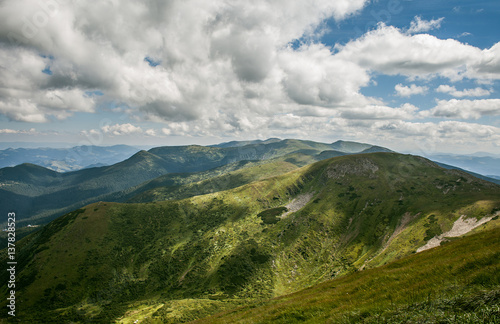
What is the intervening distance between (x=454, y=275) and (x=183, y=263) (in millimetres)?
174972

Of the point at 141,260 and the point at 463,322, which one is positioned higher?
the point at 463,322

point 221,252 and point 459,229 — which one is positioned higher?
point 459,229

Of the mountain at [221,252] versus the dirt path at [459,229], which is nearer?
the dirt path at [459,229]

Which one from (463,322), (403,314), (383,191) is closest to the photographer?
(463,322)

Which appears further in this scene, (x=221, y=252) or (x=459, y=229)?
(x=221, y=252)

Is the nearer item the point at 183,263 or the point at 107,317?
the point at 107,317

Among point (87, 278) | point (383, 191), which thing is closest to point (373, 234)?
point (383, 191)

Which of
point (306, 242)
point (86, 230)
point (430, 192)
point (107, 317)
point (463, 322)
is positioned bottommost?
point (107, 317)

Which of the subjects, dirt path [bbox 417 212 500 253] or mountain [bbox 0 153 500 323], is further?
mountain [bbox 0 153 500 323]

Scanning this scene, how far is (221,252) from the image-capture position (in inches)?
6481

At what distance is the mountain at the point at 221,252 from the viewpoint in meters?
112

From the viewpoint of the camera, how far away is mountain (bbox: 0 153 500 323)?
11231 cm

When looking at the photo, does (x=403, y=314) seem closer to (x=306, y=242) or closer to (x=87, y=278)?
(x=306, y=242)

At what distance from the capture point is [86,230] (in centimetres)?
17038
